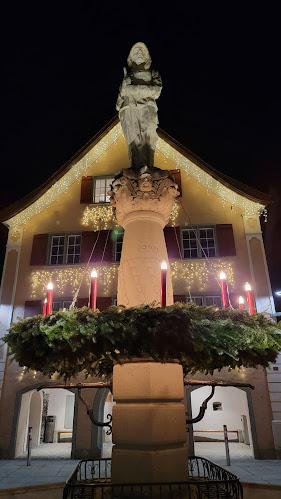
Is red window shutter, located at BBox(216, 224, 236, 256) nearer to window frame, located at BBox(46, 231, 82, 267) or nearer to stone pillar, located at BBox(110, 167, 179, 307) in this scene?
window frame, located at BBox(46, 231, 82, 267)

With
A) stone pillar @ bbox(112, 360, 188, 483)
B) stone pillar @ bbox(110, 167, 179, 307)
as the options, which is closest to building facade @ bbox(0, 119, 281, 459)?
stone pillar @ bbox(110, 167, 179, 307)

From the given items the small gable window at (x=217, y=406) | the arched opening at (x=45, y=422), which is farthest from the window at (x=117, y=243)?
the small gable window at (x=217, y=406)

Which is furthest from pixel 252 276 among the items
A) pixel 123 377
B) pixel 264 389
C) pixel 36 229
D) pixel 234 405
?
pixel 123 377

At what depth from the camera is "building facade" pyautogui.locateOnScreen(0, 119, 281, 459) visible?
12203 millimetres

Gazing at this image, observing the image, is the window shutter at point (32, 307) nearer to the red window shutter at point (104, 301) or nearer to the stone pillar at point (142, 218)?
the red window shutter at point (104, 301)

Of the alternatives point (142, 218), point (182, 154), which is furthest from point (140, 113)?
point (182, 154)

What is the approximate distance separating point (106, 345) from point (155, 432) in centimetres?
127

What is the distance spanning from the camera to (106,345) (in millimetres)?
3748

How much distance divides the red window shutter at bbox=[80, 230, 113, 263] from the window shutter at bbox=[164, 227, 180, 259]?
7.42ft

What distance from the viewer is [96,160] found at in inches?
628

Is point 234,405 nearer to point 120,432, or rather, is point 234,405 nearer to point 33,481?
point 33,481

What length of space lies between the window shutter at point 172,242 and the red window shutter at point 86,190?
141 inches

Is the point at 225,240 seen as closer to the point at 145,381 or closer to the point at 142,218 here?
the point at 142,218

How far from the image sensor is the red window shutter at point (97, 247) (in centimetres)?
1412
